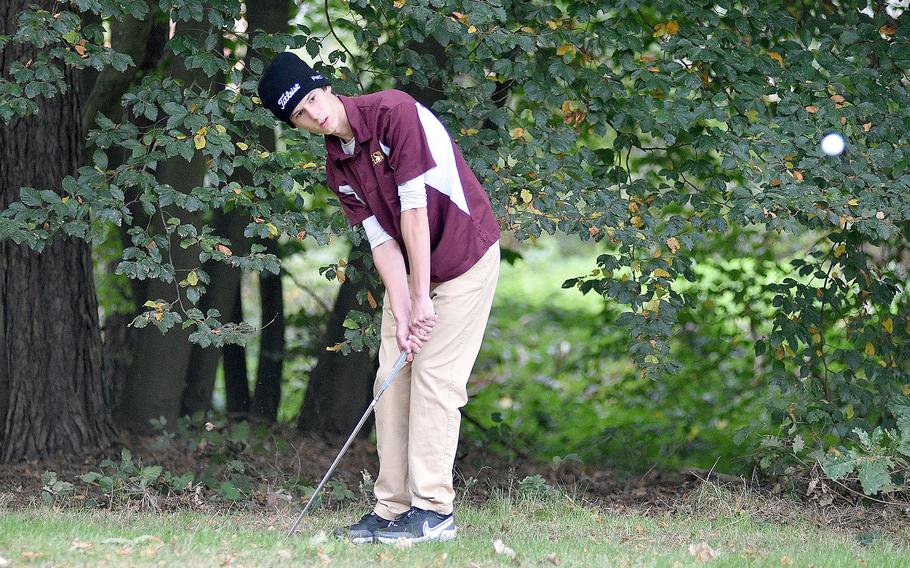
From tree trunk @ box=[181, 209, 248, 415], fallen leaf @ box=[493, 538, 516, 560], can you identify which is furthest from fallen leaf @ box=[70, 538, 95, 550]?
tree trunk @ box=[181, 209, 248, 415]

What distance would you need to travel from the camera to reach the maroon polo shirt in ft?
11.8

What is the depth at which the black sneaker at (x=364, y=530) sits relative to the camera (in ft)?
12.6

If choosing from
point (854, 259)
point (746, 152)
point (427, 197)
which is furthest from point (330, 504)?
point (854, 259)

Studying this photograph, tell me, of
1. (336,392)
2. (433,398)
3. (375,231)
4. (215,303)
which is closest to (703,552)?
(433,398)

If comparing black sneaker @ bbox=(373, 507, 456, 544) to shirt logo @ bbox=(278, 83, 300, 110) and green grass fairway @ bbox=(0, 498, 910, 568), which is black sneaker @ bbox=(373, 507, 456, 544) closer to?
green grass fairway @ bbox=(0, 498, 910, 568)

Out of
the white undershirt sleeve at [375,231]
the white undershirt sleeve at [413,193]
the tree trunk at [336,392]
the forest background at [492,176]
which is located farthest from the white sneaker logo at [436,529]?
the tree trunk at [336,392]

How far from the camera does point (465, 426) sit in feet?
25.1

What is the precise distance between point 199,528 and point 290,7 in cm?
314

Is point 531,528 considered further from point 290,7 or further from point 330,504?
point 290,7

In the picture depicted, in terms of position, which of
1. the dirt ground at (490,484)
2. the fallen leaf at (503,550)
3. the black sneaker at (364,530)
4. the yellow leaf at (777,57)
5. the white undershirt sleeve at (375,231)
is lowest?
the dirt ground at (490,484)

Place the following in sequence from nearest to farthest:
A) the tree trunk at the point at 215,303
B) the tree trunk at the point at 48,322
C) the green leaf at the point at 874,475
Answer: the green leaf at the point at 874,475
the tree trunk at the point at 48,322
the tree trunk at the point at 215,303

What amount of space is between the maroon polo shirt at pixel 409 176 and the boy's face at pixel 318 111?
0.05 metres

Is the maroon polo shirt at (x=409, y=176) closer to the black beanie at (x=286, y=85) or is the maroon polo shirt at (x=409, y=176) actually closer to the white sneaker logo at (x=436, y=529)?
the black beanie at (x=286, y=85)

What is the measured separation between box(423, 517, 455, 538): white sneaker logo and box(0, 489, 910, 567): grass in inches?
2.2
